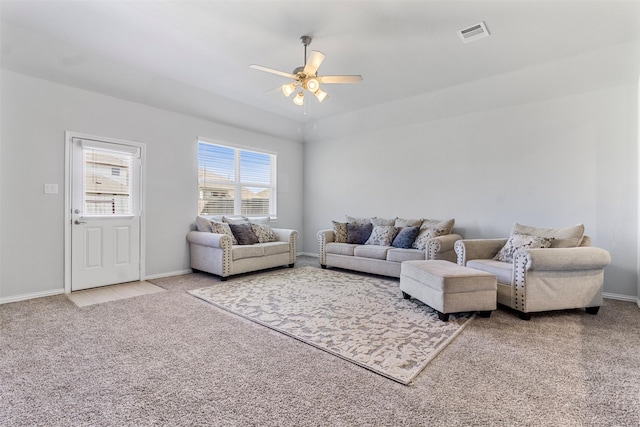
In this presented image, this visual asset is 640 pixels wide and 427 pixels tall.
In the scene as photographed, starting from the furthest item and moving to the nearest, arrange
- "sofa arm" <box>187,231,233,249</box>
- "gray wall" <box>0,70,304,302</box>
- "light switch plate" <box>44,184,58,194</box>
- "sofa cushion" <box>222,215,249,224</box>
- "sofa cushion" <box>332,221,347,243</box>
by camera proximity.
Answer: "sofa cushion" <box>332,221,347,243</box> < "sofa cushion" <box>222,215,249,224</box> < "sofa arm" <box>187,231,233,249</box> < "light switch plate" <box>44,184,58,194</box> < "gray wall" <box>0,70,304,302</box>

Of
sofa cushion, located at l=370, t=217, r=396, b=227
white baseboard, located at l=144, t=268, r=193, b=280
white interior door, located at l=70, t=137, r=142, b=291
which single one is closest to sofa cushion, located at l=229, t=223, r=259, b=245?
white baseboard, located at l=144, t=268, r=193, b=280

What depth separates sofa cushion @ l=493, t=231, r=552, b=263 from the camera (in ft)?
10.9

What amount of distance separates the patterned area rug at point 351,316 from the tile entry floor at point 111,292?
2.39 feet

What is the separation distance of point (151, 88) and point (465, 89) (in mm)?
4326

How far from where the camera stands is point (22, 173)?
3479 millimetres

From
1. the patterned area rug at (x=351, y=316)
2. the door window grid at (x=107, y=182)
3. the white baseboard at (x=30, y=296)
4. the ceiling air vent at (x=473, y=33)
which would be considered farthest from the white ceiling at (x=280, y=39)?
the patterned area rug at (x=351, y=316)

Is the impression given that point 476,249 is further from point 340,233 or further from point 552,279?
point 340,233

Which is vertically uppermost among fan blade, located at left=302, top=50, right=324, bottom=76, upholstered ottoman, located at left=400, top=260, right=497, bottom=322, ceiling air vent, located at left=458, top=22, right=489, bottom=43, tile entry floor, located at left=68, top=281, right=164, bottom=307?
ceiling air vent, located at left=458, top=22, right=489, bottom=43

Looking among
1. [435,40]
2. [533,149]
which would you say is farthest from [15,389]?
[533,149]

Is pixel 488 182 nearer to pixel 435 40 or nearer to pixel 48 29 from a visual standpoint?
pixel 435 40

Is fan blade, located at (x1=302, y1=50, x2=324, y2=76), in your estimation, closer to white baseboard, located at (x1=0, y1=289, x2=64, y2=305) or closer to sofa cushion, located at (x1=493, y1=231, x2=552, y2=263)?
sofa cushion, located at (x1=493, y1=231, x2=552, y2=263)

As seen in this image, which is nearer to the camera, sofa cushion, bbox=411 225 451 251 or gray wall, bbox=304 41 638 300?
gray wall, bbox=304 41 638 300

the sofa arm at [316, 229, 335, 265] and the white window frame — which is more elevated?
the white window frame

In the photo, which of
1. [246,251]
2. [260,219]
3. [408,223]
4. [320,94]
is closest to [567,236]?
[408,223]
